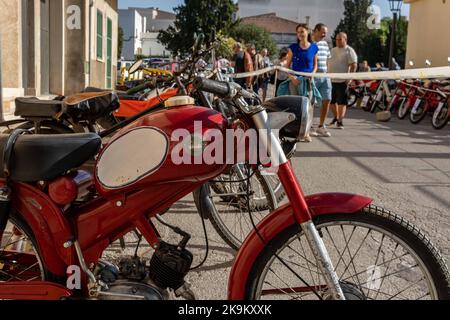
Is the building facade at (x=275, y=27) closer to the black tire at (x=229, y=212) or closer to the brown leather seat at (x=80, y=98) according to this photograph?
the brown leather seat at (x=80, y=98)

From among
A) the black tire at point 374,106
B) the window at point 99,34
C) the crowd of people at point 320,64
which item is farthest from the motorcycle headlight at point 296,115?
the window at point 99,34

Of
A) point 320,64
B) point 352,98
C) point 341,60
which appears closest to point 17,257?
point 320,64

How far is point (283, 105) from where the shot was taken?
8.34 feet

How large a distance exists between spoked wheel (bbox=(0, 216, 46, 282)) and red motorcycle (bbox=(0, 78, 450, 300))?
0.01 m

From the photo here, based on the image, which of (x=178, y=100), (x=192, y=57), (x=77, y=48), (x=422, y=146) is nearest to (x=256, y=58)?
(x=77, y=48)

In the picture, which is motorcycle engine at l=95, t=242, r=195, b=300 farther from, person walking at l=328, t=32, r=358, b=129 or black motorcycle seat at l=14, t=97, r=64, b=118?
person walking at l=328, t=32, r=358, b=129

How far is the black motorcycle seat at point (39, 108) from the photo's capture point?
Result: 4086 mm

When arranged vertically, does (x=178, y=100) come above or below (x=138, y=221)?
above

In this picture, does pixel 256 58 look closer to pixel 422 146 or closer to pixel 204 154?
pixel 422 146

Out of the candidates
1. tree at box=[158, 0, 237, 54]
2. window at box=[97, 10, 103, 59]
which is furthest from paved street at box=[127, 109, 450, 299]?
tree at box=[158, 0, 237, 54]

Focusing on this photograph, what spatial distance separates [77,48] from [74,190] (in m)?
13.3

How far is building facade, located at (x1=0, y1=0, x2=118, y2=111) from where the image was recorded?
30.8 feet

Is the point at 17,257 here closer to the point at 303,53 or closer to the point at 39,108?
the point at 39,108

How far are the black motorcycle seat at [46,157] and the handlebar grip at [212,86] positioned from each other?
531mm
